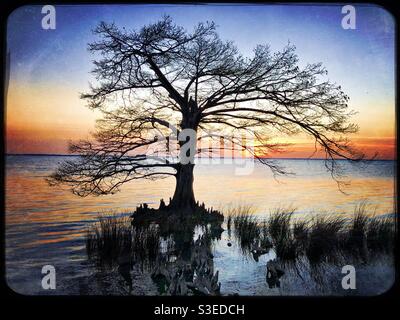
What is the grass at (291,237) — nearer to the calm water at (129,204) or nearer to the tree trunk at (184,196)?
the calm water at (129,204)

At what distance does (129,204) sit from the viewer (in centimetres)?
209

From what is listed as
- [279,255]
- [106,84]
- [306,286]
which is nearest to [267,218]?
[279,255]

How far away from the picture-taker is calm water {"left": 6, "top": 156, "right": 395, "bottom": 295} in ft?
6.36

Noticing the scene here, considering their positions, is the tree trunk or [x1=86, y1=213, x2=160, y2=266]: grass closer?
[x1=86, y1=213, x2=160, y2=266]: grass

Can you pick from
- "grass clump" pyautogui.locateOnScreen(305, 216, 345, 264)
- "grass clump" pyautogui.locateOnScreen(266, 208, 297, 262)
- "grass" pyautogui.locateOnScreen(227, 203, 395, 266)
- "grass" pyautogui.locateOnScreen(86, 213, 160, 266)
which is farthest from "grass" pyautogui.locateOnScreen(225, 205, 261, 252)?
"grass" pyautogui.locateOnScreen(86, 213, 160, 266)

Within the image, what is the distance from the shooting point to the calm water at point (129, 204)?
76.3 inches

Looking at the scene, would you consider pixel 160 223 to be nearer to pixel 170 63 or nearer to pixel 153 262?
pixel 153 262

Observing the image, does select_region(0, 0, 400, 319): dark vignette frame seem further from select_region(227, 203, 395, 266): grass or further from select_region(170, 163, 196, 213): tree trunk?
select_region(170, 163, 196, 213): tree trunk
